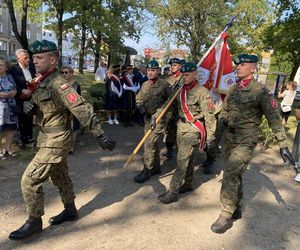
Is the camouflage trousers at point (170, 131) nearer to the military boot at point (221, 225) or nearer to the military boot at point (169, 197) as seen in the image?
the military boot at point (169, 197)

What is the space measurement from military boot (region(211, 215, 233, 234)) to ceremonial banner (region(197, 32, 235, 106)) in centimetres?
320

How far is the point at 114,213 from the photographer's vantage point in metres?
4.46

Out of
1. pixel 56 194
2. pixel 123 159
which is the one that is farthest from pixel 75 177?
pixel 123 159

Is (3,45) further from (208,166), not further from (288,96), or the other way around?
(208,166)

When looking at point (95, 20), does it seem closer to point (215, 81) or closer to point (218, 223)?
point (215, 81)

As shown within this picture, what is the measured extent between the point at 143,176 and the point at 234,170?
2031 millimetres

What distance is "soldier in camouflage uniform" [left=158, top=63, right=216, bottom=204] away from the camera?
475cm

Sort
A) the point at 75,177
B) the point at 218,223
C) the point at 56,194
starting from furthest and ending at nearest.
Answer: the point at 75,177 < the point at 56,194 < the point at 218,223

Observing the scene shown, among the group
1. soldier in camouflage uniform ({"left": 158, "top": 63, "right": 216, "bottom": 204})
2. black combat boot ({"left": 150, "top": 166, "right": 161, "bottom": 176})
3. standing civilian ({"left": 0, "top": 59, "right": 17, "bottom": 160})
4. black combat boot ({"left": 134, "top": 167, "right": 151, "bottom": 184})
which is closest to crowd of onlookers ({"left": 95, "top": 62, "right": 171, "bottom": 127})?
standing civilian ({"left": 0, "top": 59, "right": 17, "bottom": 160})

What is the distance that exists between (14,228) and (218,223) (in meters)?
2.49

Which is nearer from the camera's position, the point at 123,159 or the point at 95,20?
the point at 123,159

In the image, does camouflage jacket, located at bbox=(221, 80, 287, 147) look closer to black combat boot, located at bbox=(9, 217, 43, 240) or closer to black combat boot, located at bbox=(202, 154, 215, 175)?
black combat boot, located at bbox=(202, 154, 215, 175)

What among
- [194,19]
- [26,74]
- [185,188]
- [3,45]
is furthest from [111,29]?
[3,45]

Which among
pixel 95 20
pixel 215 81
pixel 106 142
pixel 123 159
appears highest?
pixel 95 20
